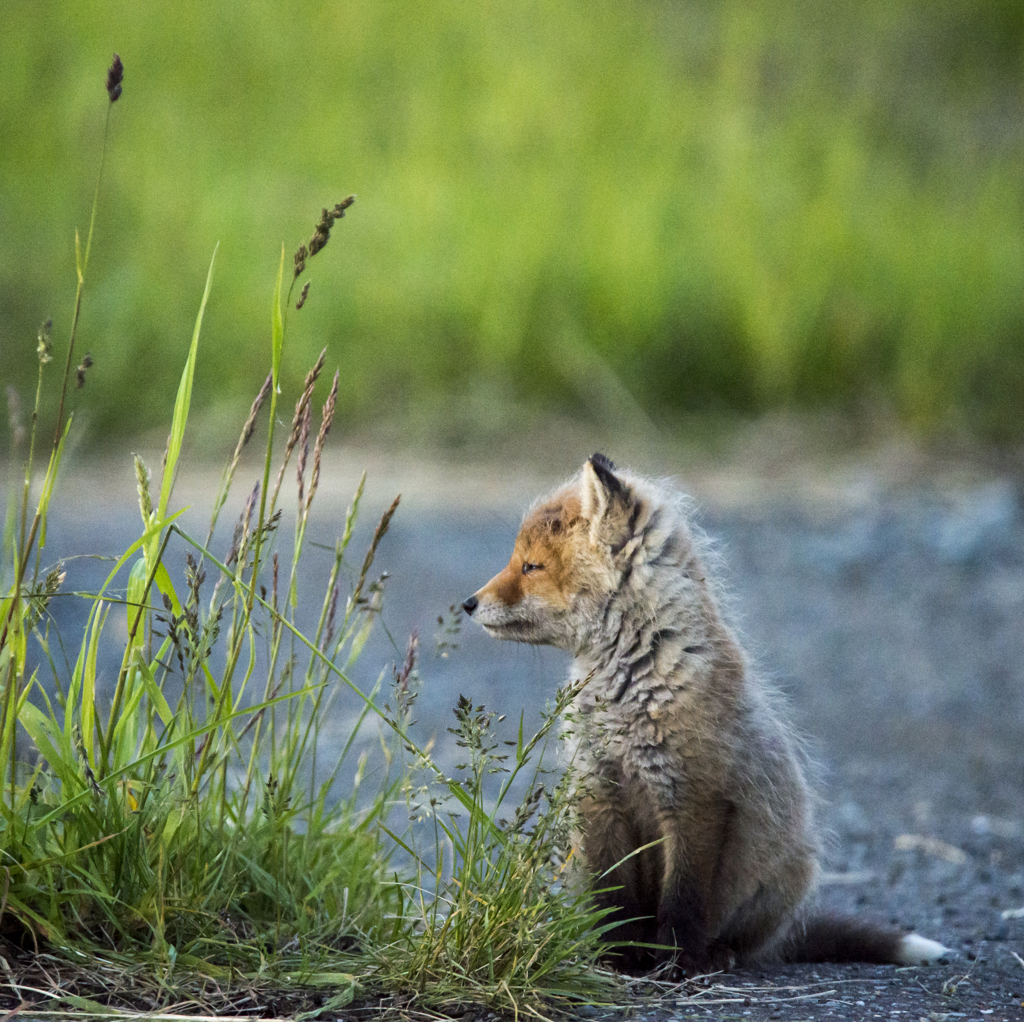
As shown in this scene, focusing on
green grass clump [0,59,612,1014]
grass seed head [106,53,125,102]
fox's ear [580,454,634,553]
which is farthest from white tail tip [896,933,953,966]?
grass seed head [106,53,125,102]

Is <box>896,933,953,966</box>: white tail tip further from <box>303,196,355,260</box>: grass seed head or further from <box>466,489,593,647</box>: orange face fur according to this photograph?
<box>303,196,355,260</box>: grass seed head

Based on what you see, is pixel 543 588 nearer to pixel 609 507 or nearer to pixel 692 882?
pixel 609 507

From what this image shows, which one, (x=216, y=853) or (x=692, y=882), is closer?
(x=216, y=853)

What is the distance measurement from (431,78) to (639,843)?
31.1 ft

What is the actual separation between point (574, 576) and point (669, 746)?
47cm

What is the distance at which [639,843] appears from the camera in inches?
119

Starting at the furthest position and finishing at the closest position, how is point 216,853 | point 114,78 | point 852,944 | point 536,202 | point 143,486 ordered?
point 536,202 < point 852,944 < point 216,853 < point 143,486 < point 114,78

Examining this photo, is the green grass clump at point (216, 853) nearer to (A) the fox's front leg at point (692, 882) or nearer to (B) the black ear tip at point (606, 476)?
(A) the fox's front leg at point (692, 882)

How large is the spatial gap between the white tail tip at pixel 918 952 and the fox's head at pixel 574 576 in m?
1.04

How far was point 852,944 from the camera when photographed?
3.26 metres

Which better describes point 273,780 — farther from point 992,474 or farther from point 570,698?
point 992,474

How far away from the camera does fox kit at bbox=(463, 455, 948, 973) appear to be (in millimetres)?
2918

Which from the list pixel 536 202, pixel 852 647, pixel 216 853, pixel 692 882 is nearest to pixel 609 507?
pixel 692 882

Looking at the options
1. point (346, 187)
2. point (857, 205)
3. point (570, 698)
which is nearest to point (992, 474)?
point (857, 205)
